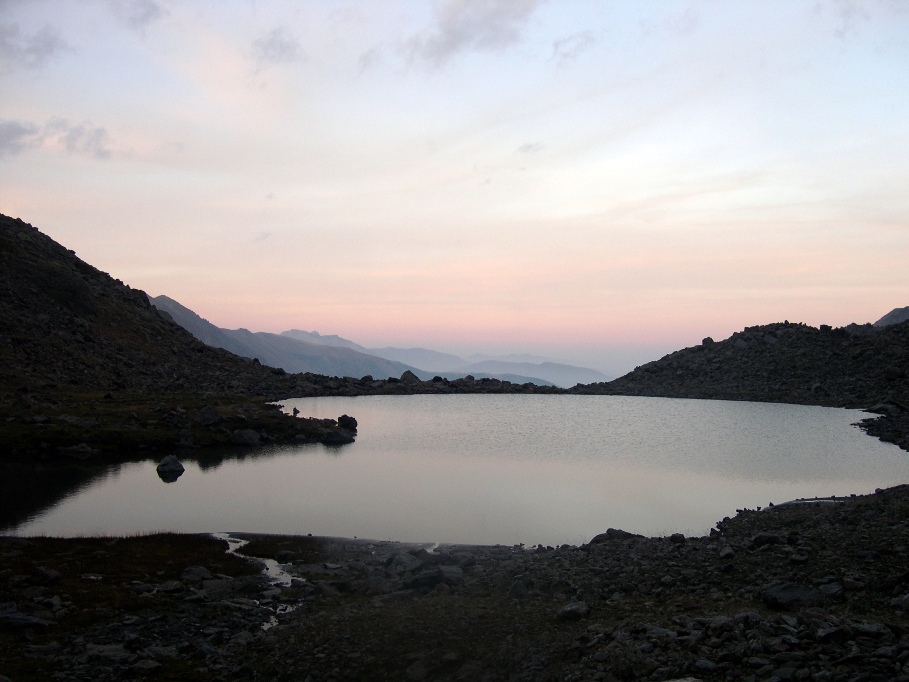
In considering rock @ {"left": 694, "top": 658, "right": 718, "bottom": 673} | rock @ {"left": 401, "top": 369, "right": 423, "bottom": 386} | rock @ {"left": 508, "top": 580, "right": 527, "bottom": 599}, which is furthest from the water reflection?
rock @ {"left": 401, "top": 369, "right": 423, "bottom": 386}

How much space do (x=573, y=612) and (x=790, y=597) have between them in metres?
5.58

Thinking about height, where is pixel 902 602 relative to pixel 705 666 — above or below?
above

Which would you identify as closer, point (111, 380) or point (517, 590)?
point (517, 590)

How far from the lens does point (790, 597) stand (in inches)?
685

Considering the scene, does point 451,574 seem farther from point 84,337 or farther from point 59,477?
point 84,337

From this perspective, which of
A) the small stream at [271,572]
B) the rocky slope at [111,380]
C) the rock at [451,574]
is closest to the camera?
the small stream at [271,572]

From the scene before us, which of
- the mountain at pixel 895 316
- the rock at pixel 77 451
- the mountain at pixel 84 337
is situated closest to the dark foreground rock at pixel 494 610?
the rock at pixel 77 451

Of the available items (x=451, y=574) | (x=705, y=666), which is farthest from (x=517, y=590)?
(x=705, y=666)

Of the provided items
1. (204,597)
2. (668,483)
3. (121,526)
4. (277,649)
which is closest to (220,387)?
(121,526)

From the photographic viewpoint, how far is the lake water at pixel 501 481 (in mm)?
32594

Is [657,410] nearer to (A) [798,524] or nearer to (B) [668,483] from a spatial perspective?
(B) [668,483]

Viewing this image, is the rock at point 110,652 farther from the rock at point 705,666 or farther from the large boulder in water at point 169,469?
the large boulder in water at point 169,469

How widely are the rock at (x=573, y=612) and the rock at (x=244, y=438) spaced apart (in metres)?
43.0

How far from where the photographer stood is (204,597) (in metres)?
21.7
